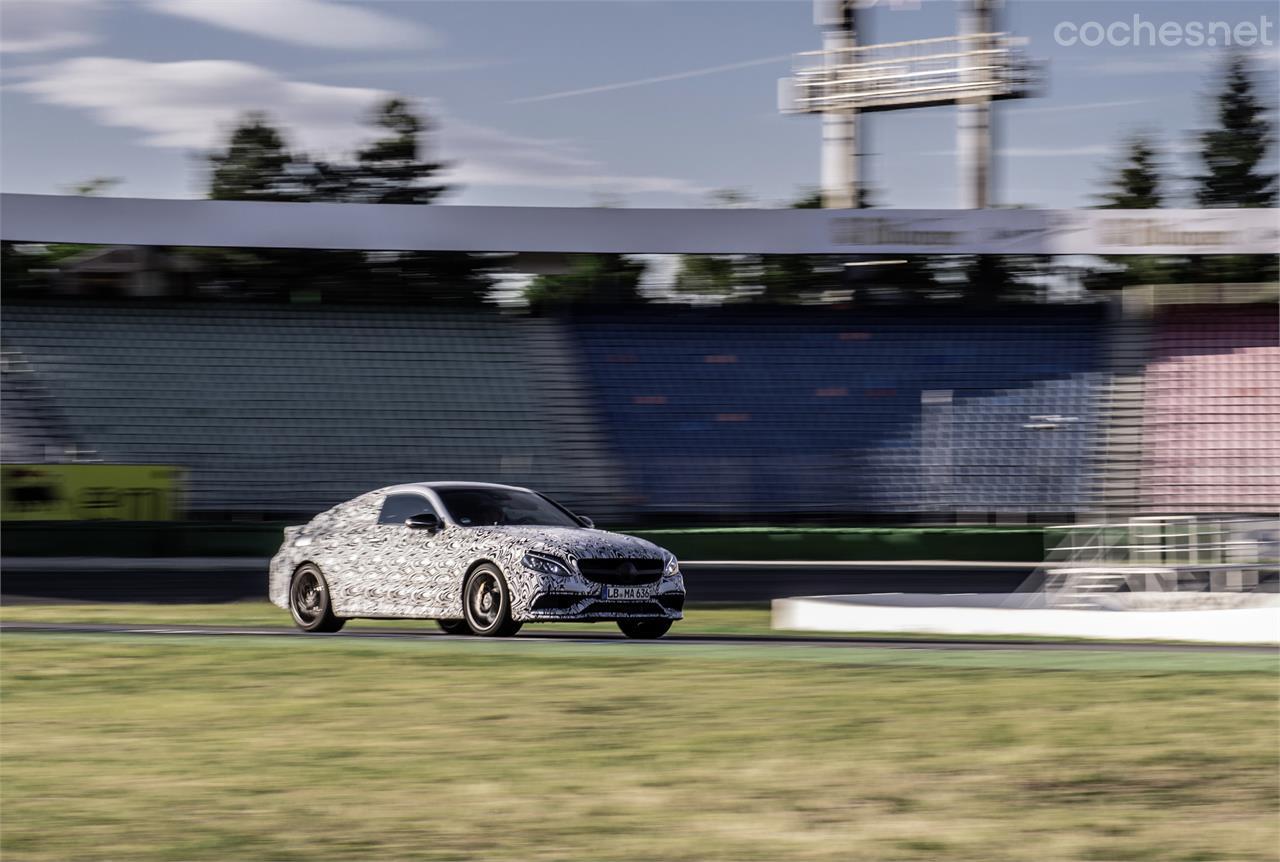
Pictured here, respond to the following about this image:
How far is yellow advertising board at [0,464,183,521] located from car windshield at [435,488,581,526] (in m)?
17.8

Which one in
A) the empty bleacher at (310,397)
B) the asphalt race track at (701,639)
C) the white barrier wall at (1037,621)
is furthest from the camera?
the empty bleacher at (310,397)

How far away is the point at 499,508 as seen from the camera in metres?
14.4

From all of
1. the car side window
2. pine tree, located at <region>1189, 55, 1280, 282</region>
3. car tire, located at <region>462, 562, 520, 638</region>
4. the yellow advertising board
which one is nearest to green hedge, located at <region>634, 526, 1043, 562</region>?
the yellow advertising board

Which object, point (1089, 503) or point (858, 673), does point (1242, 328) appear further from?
point (858, 673)

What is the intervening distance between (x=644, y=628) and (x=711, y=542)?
14.1 m

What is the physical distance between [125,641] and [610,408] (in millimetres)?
21192

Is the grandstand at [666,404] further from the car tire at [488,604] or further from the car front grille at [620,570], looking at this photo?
the car tire at [488,604]

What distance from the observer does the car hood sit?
13391 mm

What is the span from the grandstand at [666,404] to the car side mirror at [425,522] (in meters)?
18.4

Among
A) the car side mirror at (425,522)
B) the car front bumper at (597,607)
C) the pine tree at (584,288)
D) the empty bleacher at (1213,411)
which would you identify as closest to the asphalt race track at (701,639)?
the car front bumper at (597,607)

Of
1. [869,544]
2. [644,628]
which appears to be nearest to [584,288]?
[869,544]

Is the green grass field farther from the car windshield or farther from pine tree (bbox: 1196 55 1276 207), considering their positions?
pine tree (bbox: 1196 55 1276 207)

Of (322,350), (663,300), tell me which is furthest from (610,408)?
(322,350)

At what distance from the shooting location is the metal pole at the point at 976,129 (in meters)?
38.7
